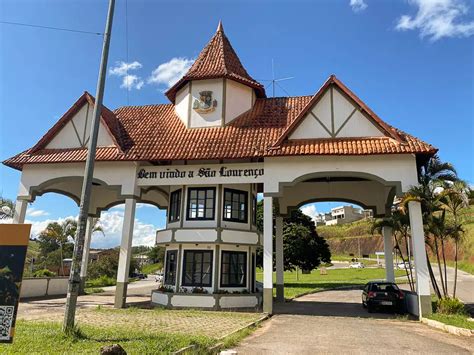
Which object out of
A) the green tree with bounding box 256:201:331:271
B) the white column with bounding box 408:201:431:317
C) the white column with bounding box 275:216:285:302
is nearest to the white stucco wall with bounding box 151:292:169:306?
the white column with bounding box 275:216:285:302

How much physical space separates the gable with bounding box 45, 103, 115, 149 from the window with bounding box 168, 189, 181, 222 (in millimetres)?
4121

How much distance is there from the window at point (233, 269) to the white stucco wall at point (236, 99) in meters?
6.74

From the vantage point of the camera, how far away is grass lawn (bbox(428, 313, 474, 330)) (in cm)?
1124

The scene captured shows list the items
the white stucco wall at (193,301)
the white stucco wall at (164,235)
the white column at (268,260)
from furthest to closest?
the white stucco wall at (164,235) → the white stucco wall at (193,301) → the white column at (268,260)

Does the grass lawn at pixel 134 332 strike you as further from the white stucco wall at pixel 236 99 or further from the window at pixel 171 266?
the white stucco wall at pixel 236 99

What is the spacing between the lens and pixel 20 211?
1809 centimetres

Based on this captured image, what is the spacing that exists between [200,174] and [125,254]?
4988 mm

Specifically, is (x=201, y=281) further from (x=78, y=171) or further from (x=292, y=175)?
(x=78, y=171)

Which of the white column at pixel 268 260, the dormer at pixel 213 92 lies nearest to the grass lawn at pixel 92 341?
the white column at pixel 268 260

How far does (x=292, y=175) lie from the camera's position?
16047mm

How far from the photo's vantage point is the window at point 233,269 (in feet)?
56.9

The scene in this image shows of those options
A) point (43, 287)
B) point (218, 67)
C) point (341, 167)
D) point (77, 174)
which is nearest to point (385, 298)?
point (341, 167)

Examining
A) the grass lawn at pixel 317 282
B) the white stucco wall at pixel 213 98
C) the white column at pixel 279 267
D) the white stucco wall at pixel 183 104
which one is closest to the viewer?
the white stucco wall at pixel 213 98

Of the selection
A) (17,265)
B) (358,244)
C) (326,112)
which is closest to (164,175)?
(326,112)
